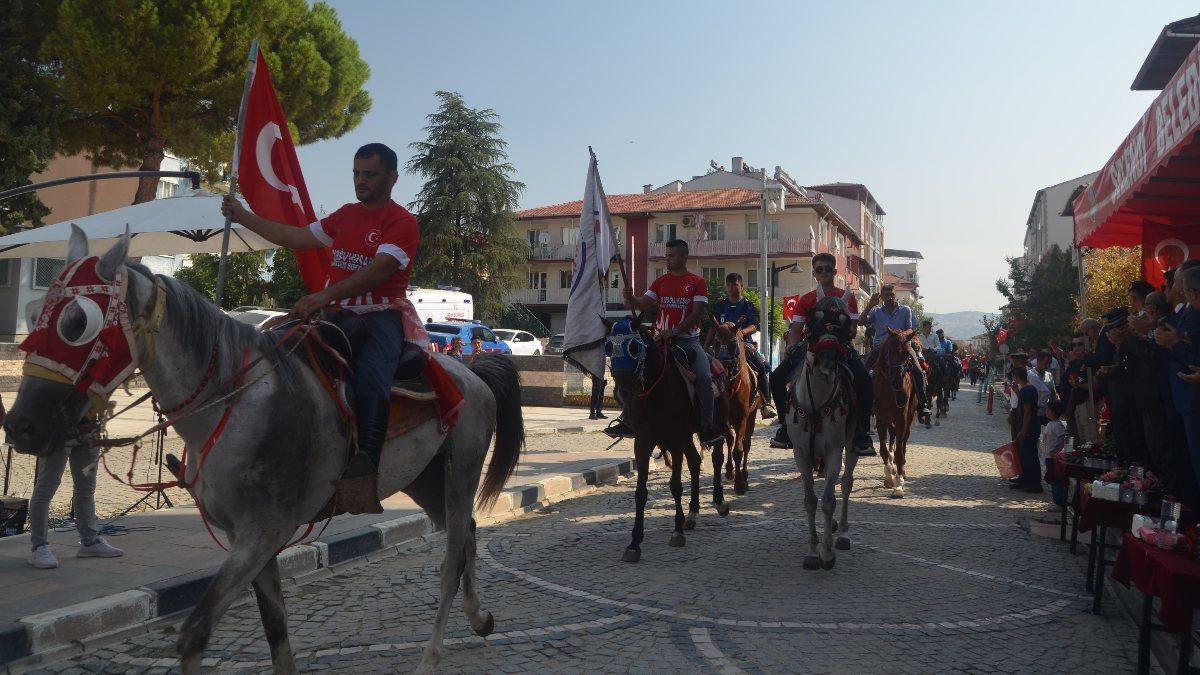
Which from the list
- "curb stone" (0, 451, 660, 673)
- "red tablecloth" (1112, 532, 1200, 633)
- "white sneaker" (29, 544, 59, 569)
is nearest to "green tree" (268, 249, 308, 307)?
"curb stone" (0, 451, 660, 673)

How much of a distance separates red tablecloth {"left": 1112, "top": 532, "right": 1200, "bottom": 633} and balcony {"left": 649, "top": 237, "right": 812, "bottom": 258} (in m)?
55.6

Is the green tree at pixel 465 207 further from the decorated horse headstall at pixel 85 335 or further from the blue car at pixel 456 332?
the decorated horse headstall at pixel 85 335

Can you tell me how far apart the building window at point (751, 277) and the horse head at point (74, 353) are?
59249mm

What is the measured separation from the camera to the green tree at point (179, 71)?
20234 mm

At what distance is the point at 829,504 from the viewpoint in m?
7.04

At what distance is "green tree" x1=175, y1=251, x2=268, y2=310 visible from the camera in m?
38.5

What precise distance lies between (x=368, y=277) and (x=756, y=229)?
5925 centimetres

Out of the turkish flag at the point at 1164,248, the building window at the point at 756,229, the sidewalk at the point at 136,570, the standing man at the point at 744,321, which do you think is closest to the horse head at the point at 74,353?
the sidewalk at the point at 136,570

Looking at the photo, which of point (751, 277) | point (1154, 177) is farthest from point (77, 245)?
point (751, 277)

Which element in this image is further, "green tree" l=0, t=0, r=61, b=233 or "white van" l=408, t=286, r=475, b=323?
"white van" l=408, t=286, r=475, b=323

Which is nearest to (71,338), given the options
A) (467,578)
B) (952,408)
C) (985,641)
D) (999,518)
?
(467,578)

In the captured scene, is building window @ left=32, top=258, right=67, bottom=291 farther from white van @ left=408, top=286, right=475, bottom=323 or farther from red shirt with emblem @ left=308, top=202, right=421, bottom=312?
red shirt with emblem @ left=308, top=202, right=421, bottom=312

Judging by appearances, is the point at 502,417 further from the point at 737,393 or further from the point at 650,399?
the point at 737,393

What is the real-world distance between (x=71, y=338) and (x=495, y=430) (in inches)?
112
